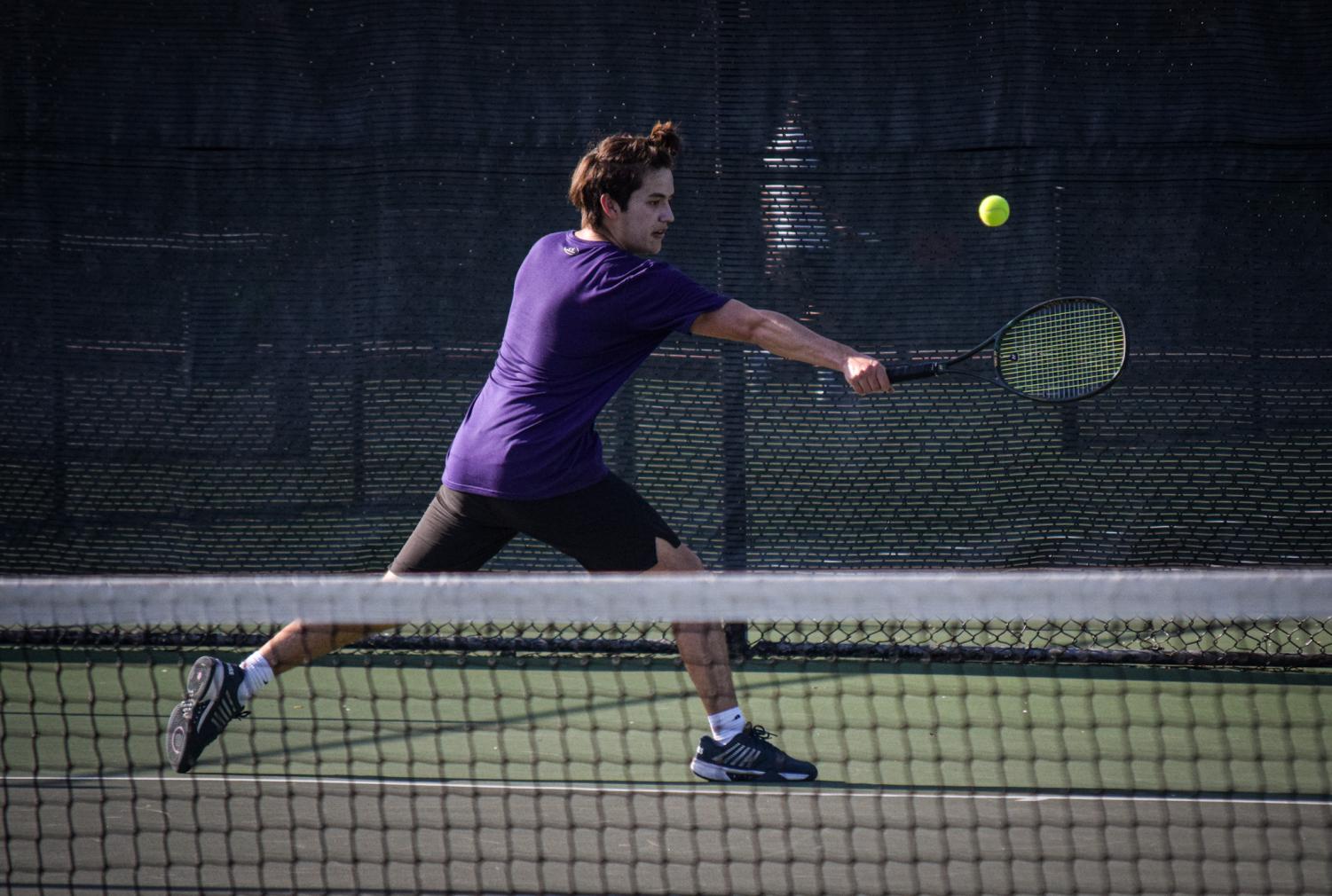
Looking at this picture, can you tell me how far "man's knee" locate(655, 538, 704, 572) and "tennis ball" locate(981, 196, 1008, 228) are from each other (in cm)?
Answer: 195

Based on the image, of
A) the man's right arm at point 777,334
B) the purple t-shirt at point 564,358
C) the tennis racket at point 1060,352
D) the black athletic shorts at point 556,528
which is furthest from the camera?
the tennis racket at point 1060,352

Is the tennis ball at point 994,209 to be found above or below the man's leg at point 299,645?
above

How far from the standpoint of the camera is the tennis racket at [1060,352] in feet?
12.0

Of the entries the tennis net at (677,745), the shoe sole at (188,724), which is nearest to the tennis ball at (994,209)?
the tennis net at (677,745)

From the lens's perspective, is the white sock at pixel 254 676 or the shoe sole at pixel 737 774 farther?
the shoe sole at pixel 737 774

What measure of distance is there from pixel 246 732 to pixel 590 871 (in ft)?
4.93

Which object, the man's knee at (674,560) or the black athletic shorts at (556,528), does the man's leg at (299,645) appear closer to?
the black athletic shorts at (556,528)

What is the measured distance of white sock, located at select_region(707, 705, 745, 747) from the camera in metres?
3.38

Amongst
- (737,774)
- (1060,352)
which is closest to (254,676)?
(737,774)

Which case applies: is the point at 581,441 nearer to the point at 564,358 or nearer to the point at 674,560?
the point at 564,358

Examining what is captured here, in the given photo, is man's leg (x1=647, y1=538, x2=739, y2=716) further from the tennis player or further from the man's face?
the man's face

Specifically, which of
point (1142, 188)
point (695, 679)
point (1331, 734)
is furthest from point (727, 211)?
point (1331, 734)

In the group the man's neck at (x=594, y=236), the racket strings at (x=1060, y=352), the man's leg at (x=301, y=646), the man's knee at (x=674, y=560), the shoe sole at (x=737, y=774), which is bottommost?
the shoe sole at (x=737, y=774)

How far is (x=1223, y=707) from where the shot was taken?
14.1 feet
